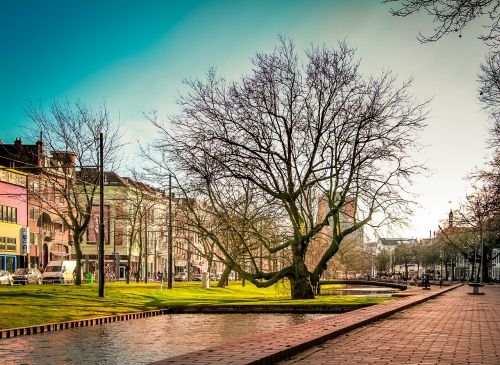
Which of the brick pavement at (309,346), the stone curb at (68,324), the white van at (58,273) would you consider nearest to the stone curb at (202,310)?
the stone curb at (68,324)

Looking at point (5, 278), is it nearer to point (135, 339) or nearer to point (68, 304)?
point (68, 304)

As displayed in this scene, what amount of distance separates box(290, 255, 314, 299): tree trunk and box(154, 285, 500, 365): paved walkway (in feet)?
63.8

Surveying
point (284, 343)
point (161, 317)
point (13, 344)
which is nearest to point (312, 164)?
point (161, 317)

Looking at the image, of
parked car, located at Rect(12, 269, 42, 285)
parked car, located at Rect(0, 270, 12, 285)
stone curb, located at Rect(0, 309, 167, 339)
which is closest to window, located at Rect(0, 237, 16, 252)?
parked car, located at Rect(12, 269, 42, 285)

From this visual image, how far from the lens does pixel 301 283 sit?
41.2 m

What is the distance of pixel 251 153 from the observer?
129 ft

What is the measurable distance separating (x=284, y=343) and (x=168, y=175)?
26497mm

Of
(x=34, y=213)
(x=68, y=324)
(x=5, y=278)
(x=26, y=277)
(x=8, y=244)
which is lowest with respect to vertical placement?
(x=26, y=277)

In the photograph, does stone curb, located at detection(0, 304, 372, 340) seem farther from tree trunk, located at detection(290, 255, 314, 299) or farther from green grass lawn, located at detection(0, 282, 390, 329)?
tree trunk, located at detection(290, 255, 314, 299)

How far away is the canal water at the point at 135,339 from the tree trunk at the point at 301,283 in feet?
26.7

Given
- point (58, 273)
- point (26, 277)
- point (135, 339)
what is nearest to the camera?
point (135, 339)

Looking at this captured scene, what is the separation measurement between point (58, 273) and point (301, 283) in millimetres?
32375

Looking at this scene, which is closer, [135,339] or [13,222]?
[135,339]

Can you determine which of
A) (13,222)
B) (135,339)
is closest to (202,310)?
(135,339)
